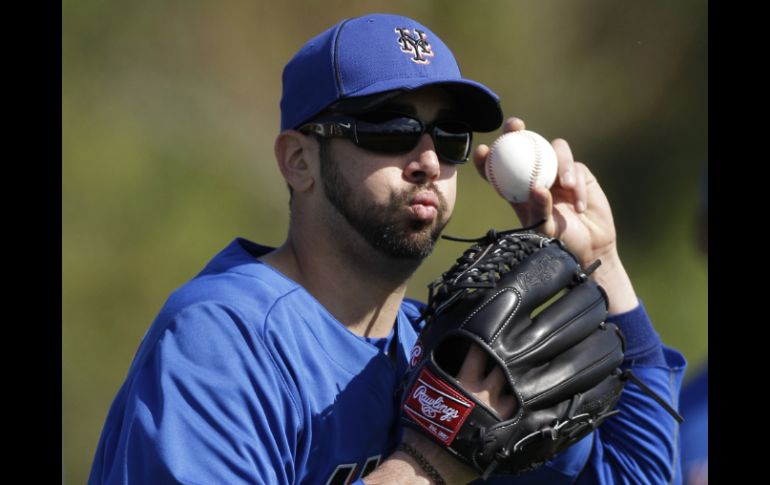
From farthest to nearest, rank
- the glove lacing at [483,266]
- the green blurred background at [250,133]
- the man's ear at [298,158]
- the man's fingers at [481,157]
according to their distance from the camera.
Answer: the green blurred background at [250,133] < the man's fingers at [481,157] < the man's ear at [298,158] < the glove lacing at [483,266]

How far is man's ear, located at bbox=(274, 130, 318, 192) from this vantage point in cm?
214

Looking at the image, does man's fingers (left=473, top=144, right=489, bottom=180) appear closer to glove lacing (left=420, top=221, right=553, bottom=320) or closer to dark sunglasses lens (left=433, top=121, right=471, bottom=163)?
dark sunglasses lens (left=433, top=121, right=471, bottom=163)

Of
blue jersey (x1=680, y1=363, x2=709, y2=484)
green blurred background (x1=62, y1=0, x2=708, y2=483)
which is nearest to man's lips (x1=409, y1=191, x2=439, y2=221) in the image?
blue jersey (x1=680, y1=363, x2=709, y2=484)

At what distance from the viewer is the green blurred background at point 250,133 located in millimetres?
5723

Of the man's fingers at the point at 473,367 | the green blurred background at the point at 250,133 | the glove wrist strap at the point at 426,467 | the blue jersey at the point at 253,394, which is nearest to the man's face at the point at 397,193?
the blue jersey at the point at 253,394

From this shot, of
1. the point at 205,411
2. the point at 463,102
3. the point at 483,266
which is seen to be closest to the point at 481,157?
the point at 463,102

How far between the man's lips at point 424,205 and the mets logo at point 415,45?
1.03 ft

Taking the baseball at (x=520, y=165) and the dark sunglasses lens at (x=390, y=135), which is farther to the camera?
the baseball at (x=520, y=165)

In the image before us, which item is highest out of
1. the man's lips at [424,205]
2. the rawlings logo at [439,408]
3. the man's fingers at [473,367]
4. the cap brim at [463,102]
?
the cap brim at [463,102]

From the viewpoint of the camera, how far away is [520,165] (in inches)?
90.9

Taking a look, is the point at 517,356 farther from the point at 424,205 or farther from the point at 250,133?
the point at 250,133

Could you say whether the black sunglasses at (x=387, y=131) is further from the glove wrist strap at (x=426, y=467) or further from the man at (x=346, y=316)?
the glove wrist strap at (x=426, y=467)

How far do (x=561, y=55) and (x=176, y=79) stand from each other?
3473 mm

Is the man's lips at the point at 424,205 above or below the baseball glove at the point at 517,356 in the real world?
above
